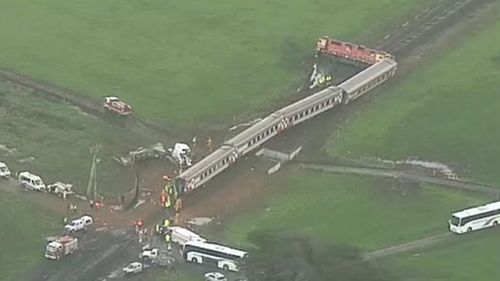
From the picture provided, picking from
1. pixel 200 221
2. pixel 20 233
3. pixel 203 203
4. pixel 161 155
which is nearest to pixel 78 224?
pixel 20 233

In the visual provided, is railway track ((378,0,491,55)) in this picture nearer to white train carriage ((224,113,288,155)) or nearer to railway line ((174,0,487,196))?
railway line ((174,0,487,196))

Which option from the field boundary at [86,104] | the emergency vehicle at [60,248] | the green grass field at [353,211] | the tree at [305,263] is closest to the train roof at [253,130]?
the green grass field at [353,211]

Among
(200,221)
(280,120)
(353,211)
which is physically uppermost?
(280,120)

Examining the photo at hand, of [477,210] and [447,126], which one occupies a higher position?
[447,126]

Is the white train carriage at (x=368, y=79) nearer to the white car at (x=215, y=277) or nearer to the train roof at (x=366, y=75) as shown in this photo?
the train roof at (x=366, y=75)

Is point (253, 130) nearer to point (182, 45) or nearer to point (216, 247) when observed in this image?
point (216, 247)
